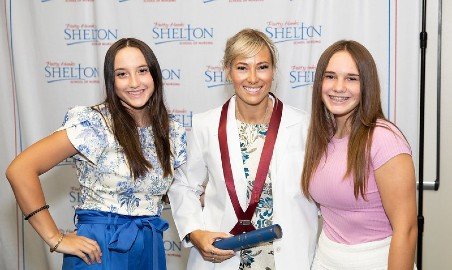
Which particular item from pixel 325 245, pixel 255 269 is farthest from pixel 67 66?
pixel 325 245

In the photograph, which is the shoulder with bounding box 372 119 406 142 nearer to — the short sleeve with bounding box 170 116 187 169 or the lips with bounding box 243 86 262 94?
the lips with bounding box 243 86 262 94

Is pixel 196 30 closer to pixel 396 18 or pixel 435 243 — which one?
pixel 396 18

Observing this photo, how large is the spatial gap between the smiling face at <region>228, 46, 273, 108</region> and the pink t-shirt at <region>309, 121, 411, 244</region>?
1.18 ft

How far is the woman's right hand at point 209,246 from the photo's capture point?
1953mm

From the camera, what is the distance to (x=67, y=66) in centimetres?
325

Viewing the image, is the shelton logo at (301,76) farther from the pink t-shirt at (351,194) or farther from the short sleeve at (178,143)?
the pink t-shirt at (351,194)

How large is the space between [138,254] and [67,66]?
68.0 inches

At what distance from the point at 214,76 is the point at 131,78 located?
4.09 ft

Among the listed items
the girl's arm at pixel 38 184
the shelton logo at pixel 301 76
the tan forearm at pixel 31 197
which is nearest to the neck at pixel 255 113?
the girl's arm at pixel 38 184

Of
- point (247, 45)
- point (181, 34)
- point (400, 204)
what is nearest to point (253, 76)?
point (247, 45)

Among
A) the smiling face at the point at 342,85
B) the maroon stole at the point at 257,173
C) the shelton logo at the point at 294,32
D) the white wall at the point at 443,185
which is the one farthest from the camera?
the shelton logo at the point at 294,32

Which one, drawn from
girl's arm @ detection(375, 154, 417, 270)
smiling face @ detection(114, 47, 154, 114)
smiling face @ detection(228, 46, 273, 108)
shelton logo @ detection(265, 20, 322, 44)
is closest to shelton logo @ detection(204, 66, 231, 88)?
shelton logo @ detection(265, 20, 322, 44)

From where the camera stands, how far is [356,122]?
1708mm

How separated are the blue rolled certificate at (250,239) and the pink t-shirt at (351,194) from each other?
206 mm
